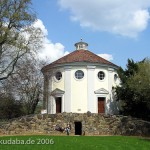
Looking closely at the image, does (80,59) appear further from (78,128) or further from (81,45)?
(78,128)

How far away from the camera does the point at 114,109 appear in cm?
4691

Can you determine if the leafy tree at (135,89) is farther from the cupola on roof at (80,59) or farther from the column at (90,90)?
the column at (90,90)

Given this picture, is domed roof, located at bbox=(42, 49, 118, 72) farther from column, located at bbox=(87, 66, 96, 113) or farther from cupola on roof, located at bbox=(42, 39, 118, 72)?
column, located at bbox=(87, 66, 96, 113)

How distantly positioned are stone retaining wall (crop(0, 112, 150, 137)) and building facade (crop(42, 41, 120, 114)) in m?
3.90

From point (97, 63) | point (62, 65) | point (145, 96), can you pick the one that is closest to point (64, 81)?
point (62, 65)

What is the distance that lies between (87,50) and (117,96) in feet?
32.9

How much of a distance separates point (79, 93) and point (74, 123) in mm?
5467

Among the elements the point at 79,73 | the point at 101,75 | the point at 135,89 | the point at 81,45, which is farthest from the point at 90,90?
the point at 81,45

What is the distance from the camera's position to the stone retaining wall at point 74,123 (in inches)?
1534

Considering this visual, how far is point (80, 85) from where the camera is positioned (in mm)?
45156

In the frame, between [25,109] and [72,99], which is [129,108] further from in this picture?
[25,109]

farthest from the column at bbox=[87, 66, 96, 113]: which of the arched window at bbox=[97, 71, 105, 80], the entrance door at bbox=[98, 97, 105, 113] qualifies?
the entrance door at bbox=[98, 97, 105, 113]

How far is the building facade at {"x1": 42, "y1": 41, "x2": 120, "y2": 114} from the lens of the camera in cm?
4475

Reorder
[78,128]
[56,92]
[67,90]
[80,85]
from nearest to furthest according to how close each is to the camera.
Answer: [78,128]
[80,85]
[67,90]
[56,92]
